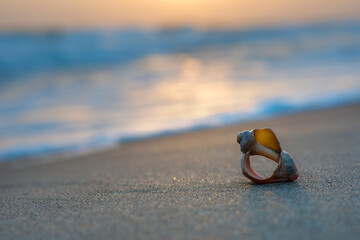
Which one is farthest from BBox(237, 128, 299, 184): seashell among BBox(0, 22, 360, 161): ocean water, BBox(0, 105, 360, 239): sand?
BBox(0, 22, 360, 161): ocean water

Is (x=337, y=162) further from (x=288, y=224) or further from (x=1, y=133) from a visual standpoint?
(x=1, y=133)

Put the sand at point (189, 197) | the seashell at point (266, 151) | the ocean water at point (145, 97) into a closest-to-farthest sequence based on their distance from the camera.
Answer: the sand at point (189, 197), the seashell at point (266, 151), the ocean water at point (145, 97)

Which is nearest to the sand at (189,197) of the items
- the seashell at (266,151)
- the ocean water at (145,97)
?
the seashell at (266,151)

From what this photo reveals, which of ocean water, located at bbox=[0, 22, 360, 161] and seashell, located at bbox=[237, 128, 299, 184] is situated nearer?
seashell, located at bbox=[237, 128, 299, 184]

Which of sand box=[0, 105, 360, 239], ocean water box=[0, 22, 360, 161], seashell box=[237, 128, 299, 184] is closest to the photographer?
sand box=[0, 105, 360, 239]

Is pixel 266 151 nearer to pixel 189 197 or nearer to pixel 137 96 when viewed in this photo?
pixel 189 197

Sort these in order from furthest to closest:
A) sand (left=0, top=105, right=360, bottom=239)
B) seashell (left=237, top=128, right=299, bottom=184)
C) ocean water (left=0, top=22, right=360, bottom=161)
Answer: ocean water (left=0, top=22, right=360, bottom=161) → seashell (left=237, top=128, right=299, bottom=184) → sand (left=0, top=105, right=360, bottom=239)

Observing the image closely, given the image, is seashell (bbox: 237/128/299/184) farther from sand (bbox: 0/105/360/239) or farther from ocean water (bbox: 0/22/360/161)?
ocean water (bbox: 0/22/360/161)

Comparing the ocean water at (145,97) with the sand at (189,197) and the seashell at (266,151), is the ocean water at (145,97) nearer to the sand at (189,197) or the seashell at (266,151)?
the sand at (189,197)
